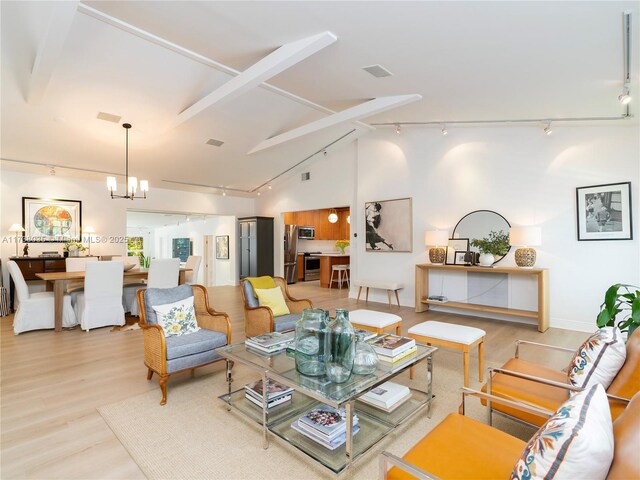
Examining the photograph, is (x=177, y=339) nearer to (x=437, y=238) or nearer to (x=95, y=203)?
(x=437, y=238)

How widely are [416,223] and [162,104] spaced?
4810 millimetres

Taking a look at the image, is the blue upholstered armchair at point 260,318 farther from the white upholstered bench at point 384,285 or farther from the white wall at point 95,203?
the white wall at point 95,203

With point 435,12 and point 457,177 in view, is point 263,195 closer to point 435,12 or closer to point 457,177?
point 457,177

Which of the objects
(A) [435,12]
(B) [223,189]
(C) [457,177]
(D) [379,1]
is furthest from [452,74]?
(B) [223,189]

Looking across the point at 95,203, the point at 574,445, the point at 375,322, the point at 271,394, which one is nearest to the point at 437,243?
the point at 375,322

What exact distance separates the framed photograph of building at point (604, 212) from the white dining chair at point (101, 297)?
6817mm

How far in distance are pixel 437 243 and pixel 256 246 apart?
526 cm

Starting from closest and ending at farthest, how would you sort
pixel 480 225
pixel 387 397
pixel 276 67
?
pixel 387 397, pixel 276 67, pixel 480 225

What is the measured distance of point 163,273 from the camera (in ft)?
18.3

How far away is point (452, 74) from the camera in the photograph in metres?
3.50

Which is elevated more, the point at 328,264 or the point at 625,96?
the point at 625,96

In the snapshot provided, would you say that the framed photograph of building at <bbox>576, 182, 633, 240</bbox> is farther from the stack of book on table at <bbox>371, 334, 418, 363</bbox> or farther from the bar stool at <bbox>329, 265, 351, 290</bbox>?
the bar stool at <bbox>329, 265, 351, 290</bbox>

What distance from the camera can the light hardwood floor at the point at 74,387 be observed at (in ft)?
6.64

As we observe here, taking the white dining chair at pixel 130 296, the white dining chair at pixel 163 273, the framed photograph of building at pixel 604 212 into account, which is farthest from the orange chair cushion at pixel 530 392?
the white dining chair at pixel 130 296
